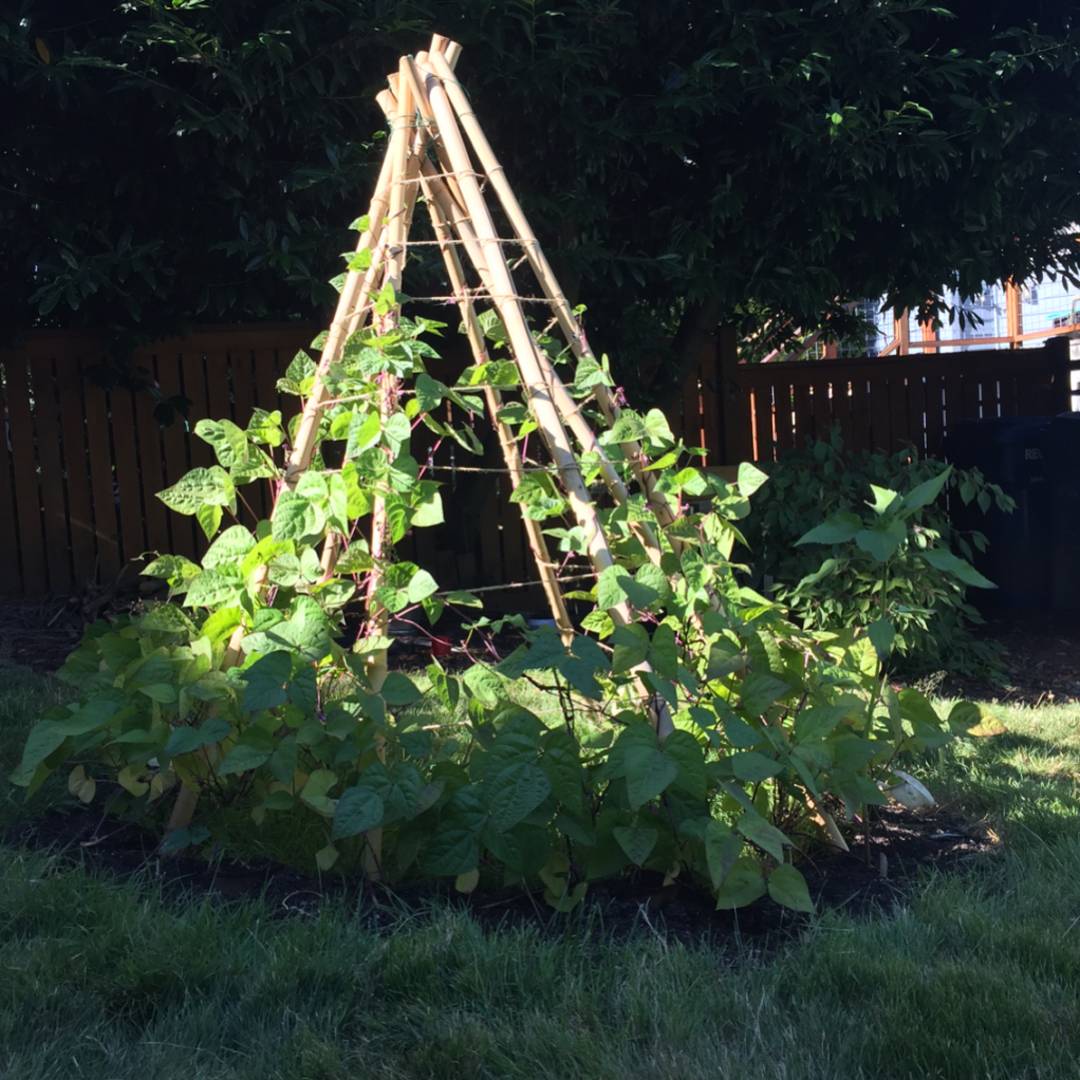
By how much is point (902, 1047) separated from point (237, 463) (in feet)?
6.72

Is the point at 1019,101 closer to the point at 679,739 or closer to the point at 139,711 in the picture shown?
the point at 679,739

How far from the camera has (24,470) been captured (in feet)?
21.7

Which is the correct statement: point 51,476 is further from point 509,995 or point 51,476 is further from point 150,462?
point 509,995

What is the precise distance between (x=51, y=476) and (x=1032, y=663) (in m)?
5.30

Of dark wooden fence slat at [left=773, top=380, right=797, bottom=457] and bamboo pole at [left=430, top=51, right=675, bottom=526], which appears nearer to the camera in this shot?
bamboo pole at [left=430, top=51, right=675, bottom=526]

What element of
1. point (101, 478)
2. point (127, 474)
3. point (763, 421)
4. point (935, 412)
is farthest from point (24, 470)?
point (935, 412)

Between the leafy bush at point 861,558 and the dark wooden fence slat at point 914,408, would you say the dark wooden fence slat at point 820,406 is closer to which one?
the dark wooden fence slat at point 914,408

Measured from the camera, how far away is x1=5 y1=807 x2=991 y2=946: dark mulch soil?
2746 mm

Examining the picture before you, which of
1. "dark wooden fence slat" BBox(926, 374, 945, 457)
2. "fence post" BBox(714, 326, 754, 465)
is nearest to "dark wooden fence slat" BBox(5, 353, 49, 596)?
"fence post" BBox(714, 326, 754, 465)

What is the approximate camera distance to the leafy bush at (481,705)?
2.65 m

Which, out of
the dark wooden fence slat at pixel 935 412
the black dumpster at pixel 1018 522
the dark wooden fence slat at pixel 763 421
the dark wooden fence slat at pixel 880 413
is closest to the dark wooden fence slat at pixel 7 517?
the dark wooden fence slat at pixel 763 421

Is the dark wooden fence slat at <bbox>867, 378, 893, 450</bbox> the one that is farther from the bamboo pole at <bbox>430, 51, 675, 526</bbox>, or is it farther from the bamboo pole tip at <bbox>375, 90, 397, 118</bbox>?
the bamboo pole tip at <bbox>375, 90, 397, 118</bbox>

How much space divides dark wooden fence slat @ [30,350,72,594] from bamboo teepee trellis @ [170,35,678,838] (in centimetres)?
380

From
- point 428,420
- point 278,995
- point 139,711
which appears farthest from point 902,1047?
point 139,711
